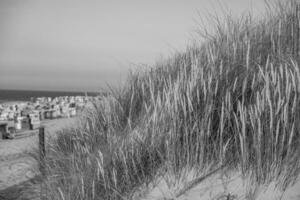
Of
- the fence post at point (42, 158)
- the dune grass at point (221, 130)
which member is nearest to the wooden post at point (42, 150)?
the fence post at point (42, 158)

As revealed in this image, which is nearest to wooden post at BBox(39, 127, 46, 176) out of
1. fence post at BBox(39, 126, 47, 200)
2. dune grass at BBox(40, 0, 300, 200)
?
fence post at BBox(39, 126, 47, 200)

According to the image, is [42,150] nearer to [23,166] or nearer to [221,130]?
[23,166]

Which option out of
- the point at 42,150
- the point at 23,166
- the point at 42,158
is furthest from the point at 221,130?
the point at 23,166

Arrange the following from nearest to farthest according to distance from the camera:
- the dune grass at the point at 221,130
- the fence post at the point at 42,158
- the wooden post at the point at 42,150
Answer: the dune grass at the point at 221,130 < the fence post at the point at 42,158 < the wooden post at the point at 42,150

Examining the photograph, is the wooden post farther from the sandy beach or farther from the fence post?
the sandy beach

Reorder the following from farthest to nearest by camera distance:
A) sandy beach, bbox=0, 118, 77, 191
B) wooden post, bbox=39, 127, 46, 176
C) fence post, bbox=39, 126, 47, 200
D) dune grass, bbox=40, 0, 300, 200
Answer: sandy beach, bbox=0, 118, 77, 191 → wooden post, bbox=39, 127, 46, 176 → fence post, bbox=39, 126, 47, 200 → dune grass, bbox=40, 0, 300, 200

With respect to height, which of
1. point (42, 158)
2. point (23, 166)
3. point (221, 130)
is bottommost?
point (23, 166)

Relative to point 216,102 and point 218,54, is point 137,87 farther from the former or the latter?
point 216,102

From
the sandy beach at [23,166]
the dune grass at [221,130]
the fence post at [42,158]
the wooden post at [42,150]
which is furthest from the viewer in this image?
the sandy beach at [23,166]

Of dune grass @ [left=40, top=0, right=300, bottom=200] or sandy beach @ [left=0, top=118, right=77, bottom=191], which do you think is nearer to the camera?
dune grass @ [left=40, top=0, right=300, bottom=200]

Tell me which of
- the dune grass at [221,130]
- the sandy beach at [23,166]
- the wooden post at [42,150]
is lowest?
the sandy beach at [23,166]

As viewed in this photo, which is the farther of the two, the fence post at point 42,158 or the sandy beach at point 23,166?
the sandy beach at point 23,166

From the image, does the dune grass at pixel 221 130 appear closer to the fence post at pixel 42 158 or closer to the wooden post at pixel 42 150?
the fence post at pixel 42 158

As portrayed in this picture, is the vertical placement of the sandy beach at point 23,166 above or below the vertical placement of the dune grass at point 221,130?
below
